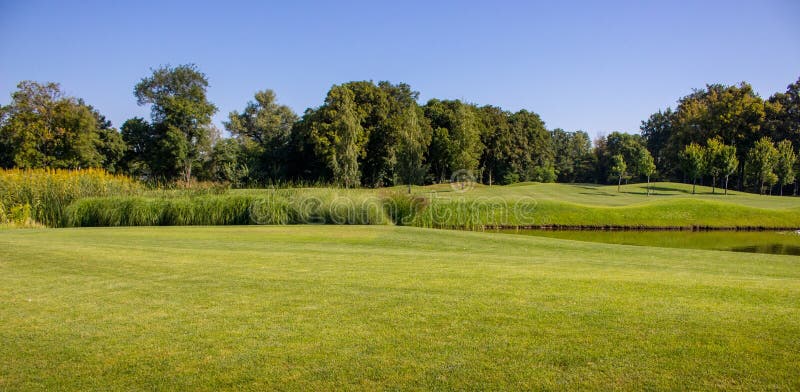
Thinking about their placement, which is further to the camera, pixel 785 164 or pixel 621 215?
pixel 785 164

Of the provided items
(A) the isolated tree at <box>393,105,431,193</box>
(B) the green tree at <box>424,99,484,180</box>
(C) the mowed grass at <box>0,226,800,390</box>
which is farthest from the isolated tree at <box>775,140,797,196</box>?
(C) the mowed grass at <box>0,226,800,390</box>

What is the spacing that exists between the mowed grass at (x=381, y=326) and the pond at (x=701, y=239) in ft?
33.5

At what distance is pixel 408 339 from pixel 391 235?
388 inches

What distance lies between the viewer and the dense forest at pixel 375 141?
132 ft

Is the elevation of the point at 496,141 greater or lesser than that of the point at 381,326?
greater

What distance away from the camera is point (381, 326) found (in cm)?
447

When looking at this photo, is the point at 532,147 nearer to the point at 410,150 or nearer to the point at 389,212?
the point at 410,150

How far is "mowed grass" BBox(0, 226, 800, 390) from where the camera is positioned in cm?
351

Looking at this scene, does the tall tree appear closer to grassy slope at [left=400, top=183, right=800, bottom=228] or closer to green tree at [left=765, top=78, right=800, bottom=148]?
green tree at [left=765, top=78, right=800, bottom=148]

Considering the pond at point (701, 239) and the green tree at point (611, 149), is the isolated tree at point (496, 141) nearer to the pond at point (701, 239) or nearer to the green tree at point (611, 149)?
the green tree at point (611, 149)

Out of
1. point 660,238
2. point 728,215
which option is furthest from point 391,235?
point 728,215

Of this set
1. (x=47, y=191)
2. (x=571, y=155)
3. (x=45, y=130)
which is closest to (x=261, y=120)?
(x=45, y=130)

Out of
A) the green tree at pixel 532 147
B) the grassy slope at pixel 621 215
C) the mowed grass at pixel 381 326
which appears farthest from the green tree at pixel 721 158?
the mowed grass at pixel 381 326

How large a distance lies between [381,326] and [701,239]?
1872 centimetres
